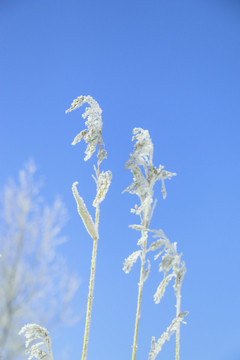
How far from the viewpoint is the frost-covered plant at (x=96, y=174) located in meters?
1.74

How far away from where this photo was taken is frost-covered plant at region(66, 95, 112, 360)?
5.71 ft

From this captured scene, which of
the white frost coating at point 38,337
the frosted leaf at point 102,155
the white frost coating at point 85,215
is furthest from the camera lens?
the frosted leaf at point 102,155

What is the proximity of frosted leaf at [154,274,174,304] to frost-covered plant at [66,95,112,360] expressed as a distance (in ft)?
0.96

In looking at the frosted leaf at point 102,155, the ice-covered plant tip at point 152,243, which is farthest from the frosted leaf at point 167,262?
the frosted leaf at point 102,155

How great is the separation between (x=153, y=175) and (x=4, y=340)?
127 inches

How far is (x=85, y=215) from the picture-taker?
5.74 ft

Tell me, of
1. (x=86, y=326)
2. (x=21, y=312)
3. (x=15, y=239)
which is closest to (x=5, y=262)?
(x=15, y=239)

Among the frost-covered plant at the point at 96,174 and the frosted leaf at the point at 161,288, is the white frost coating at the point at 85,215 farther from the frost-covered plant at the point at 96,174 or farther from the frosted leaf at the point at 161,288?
the frosted leaf at the point at 161,288

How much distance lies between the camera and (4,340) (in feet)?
13.7

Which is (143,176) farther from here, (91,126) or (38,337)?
(38,337)

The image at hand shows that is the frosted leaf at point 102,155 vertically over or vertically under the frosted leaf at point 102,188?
over

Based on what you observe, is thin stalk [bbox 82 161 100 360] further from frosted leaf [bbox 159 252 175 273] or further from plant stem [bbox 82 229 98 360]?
frosted leaf [bbox 159 252 175 273]

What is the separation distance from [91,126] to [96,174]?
0.77 feet

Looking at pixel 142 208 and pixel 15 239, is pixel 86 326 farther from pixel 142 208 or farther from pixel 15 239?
pixel 15 239
